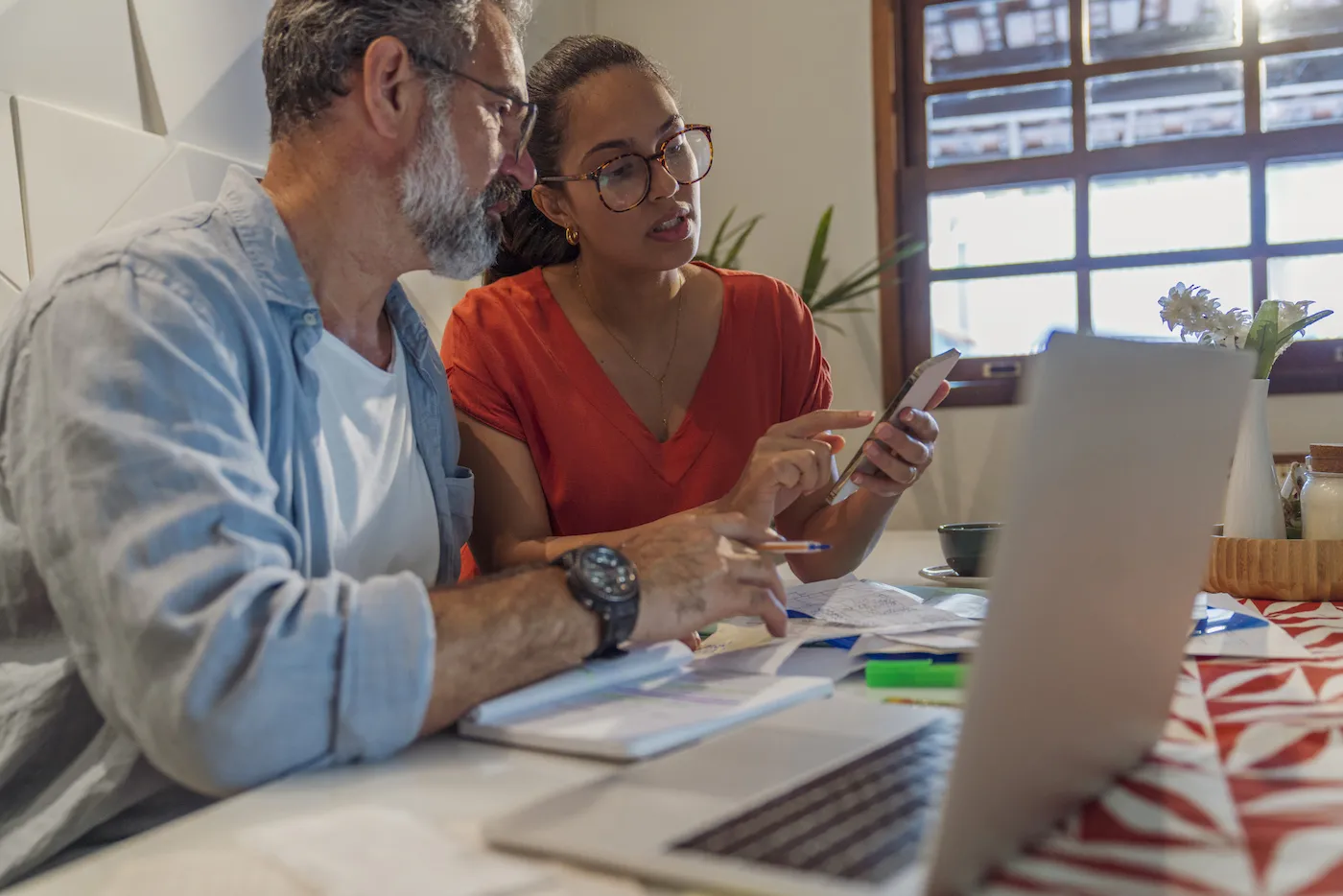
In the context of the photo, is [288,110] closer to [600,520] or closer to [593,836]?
[600,520]

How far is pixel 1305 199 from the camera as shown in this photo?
3.31m

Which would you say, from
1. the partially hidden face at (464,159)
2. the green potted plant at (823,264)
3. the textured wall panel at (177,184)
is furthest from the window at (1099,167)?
the partially hidden face at (464,159)

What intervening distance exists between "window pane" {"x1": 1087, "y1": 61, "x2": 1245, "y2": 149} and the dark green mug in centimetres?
232

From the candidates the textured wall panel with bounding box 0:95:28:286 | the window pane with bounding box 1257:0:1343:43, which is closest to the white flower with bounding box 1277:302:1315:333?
the textured wall panel with bounding box 0:95:28:286

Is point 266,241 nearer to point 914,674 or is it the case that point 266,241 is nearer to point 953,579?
point 914,674

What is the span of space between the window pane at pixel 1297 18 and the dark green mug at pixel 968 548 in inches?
98.9

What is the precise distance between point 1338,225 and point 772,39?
1785 mm

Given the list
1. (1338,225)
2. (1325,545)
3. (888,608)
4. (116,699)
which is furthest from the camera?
(1338,225)

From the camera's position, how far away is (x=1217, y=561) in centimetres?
147

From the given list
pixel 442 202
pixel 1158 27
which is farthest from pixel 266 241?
pixel 1158 27

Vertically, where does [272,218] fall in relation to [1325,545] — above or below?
above

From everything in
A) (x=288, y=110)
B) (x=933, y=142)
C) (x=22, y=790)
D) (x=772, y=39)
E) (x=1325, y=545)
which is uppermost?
(x=772, y=39)

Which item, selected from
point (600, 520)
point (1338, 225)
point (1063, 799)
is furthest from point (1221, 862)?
point (1338, 225)

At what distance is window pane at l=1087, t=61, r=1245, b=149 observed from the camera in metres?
3.35
